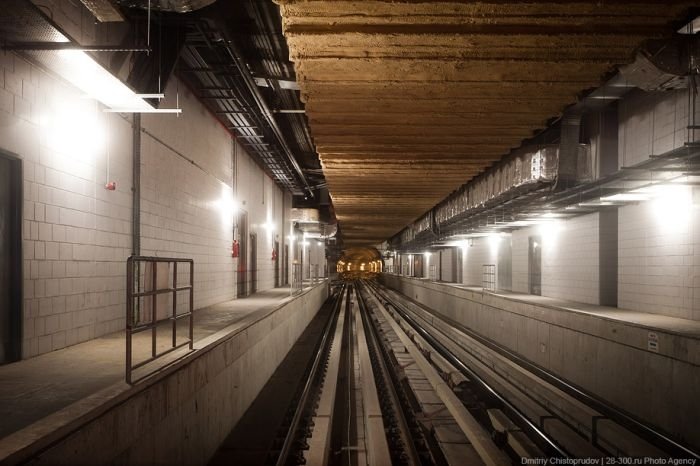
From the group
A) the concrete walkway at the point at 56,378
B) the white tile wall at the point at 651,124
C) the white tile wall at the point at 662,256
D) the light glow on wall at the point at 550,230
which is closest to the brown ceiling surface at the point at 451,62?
the white tile wall at the point at 651,124

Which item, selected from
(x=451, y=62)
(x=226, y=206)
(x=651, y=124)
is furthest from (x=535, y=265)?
(x=451, y=62)

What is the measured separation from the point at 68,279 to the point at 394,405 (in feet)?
16.6

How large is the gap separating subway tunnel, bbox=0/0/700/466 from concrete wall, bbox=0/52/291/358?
0.11 ft

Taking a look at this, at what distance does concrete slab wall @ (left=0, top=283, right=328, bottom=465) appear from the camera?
2.59 metres

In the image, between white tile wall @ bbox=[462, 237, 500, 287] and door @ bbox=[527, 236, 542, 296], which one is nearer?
→ door @ bbox=[527, 236, 542, 296]

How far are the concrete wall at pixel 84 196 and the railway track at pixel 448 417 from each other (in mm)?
3009

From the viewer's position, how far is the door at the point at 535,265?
41.3ft

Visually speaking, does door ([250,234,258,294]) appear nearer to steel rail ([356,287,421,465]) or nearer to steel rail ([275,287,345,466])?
steel rail ([275,287,345,466])

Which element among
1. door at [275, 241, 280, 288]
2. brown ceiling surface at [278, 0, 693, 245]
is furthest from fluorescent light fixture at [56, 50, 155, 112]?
door at [275, 241, 280, 288]

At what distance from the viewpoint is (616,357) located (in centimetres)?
664

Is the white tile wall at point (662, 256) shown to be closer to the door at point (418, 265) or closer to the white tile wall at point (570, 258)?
the white tile wall at point (570, 258)

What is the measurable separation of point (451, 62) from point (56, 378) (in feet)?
15.5

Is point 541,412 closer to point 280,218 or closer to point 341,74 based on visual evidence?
→ point 341,74

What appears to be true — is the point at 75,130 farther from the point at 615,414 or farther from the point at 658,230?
the point at 658,230
